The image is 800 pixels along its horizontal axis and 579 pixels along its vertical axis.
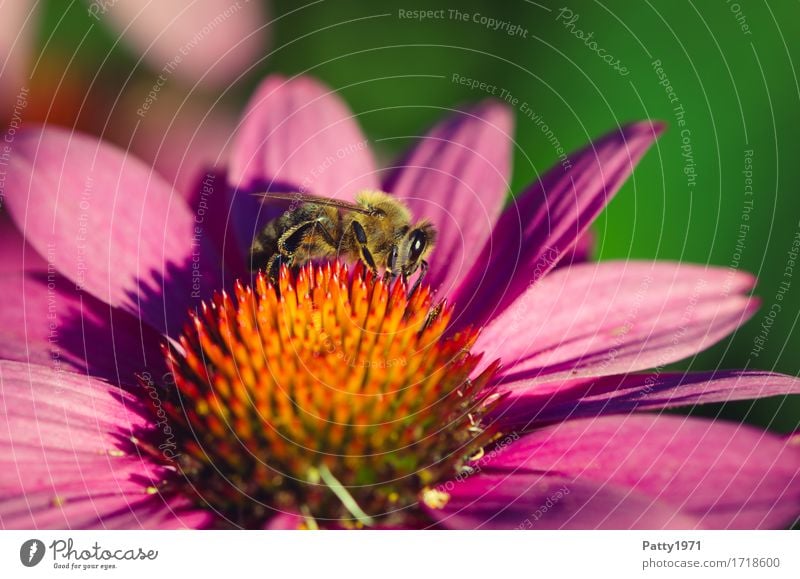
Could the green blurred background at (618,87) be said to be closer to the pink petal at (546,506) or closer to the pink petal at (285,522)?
the pink petal at (546,506)

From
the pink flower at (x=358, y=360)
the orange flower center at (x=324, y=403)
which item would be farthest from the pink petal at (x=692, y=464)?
the orange flower center at (x=324, y=403)

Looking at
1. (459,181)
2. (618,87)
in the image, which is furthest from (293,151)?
(618,87)

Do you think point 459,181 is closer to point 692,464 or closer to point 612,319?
point 612,319

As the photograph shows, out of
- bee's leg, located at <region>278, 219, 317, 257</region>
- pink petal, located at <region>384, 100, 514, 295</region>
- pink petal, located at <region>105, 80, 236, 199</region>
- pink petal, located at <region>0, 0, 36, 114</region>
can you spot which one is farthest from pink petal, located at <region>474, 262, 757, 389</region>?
pink petal, located at <region>0, 0, 36, 114</region>

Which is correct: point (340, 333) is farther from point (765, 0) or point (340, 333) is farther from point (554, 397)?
point (765, 0)

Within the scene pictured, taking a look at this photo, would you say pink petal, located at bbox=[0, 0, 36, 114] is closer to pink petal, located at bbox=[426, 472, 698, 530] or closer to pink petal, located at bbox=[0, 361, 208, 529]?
pink petal, located at bbox=[0, 361, 208, 529]

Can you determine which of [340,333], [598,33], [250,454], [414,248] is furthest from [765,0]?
[250,454]

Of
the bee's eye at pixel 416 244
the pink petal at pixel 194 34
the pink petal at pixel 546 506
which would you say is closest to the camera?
the pink petal at pixel 546 506
